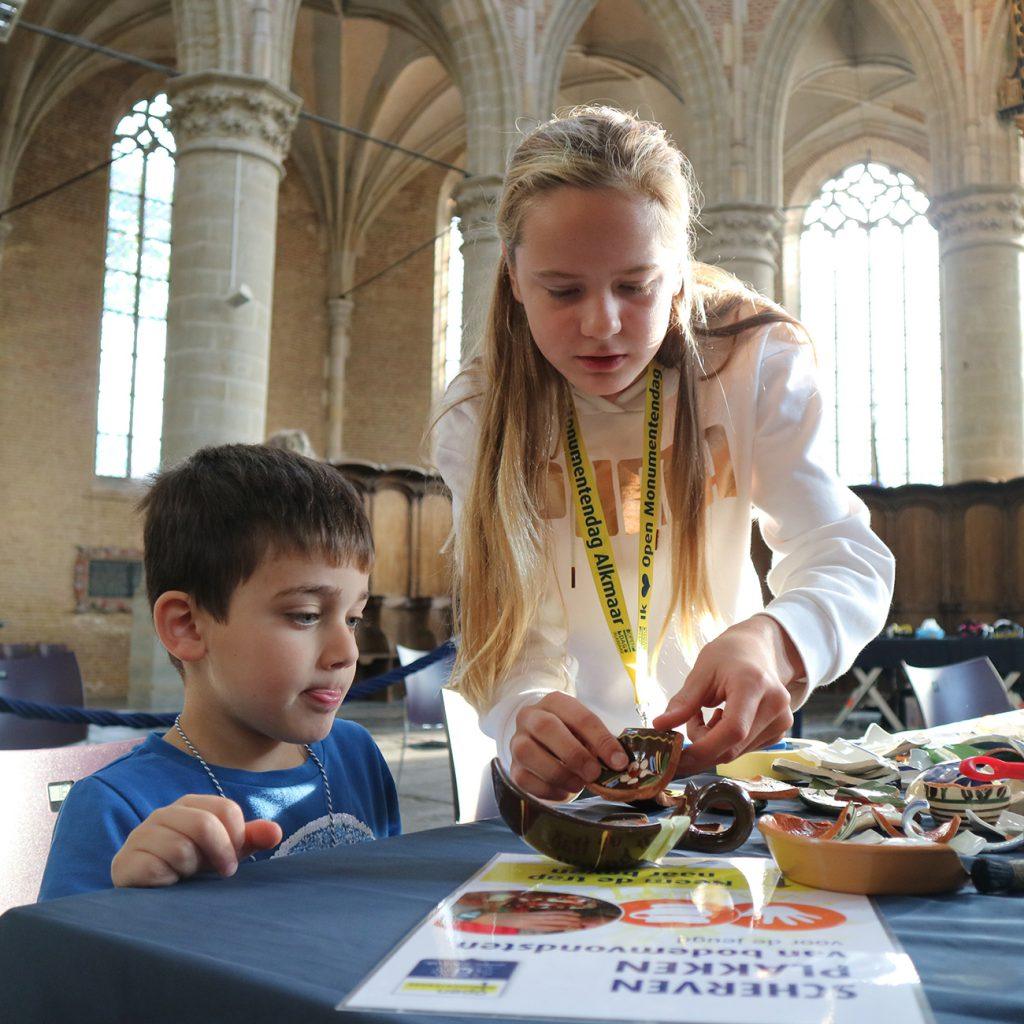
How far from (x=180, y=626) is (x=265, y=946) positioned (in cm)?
70

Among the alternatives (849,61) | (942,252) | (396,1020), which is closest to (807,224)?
(849,61)

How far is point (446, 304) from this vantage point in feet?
68.1

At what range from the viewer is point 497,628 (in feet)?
5.05

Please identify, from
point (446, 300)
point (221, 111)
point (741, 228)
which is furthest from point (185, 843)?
point (446, 300)

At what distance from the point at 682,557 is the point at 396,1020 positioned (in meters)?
1.08

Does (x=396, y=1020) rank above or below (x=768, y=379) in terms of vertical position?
below

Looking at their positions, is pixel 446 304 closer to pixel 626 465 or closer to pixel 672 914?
pixel 626 465

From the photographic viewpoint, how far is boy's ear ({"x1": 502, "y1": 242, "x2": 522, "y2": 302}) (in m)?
1.62

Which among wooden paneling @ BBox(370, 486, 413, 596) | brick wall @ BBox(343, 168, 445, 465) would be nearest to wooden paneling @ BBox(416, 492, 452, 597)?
wooden paneling @ BBox(370, 486, 413, 596)

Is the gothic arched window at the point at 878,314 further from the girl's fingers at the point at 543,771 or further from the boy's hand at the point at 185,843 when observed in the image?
the boy's hand at the point at 185,843

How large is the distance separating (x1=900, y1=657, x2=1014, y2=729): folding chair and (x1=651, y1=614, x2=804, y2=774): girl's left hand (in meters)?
2.60

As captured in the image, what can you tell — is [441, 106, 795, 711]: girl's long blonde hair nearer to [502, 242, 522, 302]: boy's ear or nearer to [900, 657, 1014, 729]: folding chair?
[502, 242, 522, 302]: boy's ear

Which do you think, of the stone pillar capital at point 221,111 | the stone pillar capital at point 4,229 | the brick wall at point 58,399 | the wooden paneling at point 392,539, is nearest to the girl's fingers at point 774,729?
the stone pillar capital at point 221,111

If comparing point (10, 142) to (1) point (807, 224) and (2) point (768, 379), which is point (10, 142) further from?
(2) point (768, 379)
